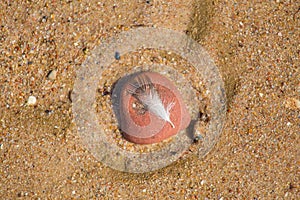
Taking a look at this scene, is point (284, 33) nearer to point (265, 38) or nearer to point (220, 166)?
point (265, 38)

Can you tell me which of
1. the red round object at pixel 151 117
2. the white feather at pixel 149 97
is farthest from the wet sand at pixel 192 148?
the white feather at pixel 149 97

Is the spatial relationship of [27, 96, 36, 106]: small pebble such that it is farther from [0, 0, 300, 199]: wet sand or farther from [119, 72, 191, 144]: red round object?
[119, 72, 191, 144]: red round object

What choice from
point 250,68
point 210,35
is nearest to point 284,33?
point 250,68

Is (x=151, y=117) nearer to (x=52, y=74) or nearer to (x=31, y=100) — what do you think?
(x=52, y=74)

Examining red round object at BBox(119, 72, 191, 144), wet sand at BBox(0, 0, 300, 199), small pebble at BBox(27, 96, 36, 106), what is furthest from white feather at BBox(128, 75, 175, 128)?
small pebble at BBox(27, 96, 36, 106)

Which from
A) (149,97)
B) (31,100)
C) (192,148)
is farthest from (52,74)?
(192,148)

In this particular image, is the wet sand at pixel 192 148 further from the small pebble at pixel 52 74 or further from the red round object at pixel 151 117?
the red round object at pixel 151 117
